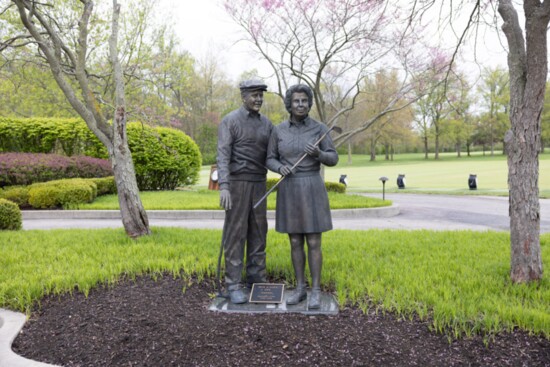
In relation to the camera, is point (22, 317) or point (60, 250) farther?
point (60, 250)

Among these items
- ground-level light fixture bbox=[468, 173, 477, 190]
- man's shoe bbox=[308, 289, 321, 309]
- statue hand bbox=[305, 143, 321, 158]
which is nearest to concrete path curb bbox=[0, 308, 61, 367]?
man's shoe bbox=[308, 289, 321, 309]

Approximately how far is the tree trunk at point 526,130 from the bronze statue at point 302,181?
6.06ft

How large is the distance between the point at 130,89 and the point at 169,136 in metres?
7.20

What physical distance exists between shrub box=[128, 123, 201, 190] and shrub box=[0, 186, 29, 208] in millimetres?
4500

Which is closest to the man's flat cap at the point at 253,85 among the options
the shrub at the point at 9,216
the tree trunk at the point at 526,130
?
the tree trunk at the point at 526,130

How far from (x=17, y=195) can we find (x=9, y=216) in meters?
4.07

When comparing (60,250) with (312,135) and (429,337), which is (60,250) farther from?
(429,337)

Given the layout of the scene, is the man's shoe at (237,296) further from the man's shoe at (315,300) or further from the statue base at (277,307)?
the man's shoe at (315,300)

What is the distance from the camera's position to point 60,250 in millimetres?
6023

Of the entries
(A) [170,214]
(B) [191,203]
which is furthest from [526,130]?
(B) [191,203]

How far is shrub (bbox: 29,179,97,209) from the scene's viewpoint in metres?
11.4

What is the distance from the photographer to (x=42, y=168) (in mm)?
13227

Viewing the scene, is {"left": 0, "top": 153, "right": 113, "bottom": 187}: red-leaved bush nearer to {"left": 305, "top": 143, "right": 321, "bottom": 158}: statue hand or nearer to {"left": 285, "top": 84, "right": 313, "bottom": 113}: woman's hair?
{"left": 285, "top": 84, "right": 313, "bottom": 113}: woman's hair

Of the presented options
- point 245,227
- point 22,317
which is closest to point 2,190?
point 22,317
